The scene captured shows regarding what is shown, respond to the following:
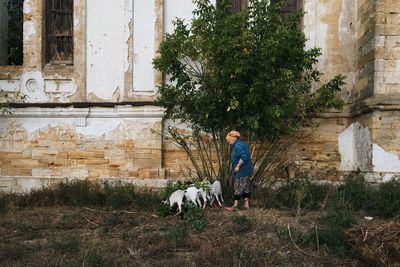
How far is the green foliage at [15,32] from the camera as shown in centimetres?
1330

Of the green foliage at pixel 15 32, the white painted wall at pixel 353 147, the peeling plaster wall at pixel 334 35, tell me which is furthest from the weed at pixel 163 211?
the green foliage at pixel 15 32

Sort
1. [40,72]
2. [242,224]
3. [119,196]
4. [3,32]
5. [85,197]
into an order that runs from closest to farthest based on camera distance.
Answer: [242,224]
[119,196]
[85,197]
[40,72]
[3,32]

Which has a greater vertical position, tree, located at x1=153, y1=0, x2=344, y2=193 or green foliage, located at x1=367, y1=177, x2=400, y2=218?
tree, located at x1=153, y1=0, x2=344, y2=193

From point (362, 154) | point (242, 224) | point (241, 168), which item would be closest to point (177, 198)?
point (241, 168)

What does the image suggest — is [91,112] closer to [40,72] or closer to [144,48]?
[40,72]

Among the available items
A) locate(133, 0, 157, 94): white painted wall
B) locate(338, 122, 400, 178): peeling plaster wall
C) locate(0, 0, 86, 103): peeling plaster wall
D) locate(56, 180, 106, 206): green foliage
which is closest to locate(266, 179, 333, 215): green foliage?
locate(338, 122, 400, 178): peeling plaster wall

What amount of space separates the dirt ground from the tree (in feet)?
6.36

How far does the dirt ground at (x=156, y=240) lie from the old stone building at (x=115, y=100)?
2079mm

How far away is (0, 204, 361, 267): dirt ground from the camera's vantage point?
6.68 metres

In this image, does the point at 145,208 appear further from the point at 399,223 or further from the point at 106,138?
the point at 399,223

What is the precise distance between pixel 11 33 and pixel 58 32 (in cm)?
197

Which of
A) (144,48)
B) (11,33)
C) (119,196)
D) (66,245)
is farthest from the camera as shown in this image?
(11,33)

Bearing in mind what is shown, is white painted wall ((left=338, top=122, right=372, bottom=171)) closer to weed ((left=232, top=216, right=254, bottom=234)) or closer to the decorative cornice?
weed ((left=232, top=216, right=254, bottom=234))

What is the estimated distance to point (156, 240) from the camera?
7.61m
